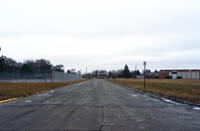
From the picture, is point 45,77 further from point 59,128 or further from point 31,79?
point 59,128

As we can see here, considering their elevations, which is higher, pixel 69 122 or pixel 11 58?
pixel 11 58

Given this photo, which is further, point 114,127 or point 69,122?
point 69,122

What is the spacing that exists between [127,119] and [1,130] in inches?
176

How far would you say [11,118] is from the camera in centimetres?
751

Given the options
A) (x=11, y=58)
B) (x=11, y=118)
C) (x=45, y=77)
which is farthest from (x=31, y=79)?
(x=11, y=58)

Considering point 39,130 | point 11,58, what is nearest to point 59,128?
point 39,130

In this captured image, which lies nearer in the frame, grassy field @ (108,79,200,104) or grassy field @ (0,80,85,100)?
grassy field @ (108,79,200,104)

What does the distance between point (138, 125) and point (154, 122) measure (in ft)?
2.78

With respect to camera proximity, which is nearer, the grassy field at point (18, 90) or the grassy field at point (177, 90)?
the grassy field at point (177, 90)

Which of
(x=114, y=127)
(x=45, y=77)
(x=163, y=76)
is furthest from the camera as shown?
(x=163, y=76)

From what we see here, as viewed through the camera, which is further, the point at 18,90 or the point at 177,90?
the point at 177,90

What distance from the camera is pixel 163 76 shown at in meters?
146

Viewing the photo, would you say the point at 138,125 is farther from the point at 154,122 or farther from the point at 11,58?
the point at 11,58

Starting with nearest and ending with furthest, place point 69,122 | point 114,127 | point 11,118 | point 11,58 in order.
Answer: point 114,127 < point 69,122 < point 11,118 < point 11,58
